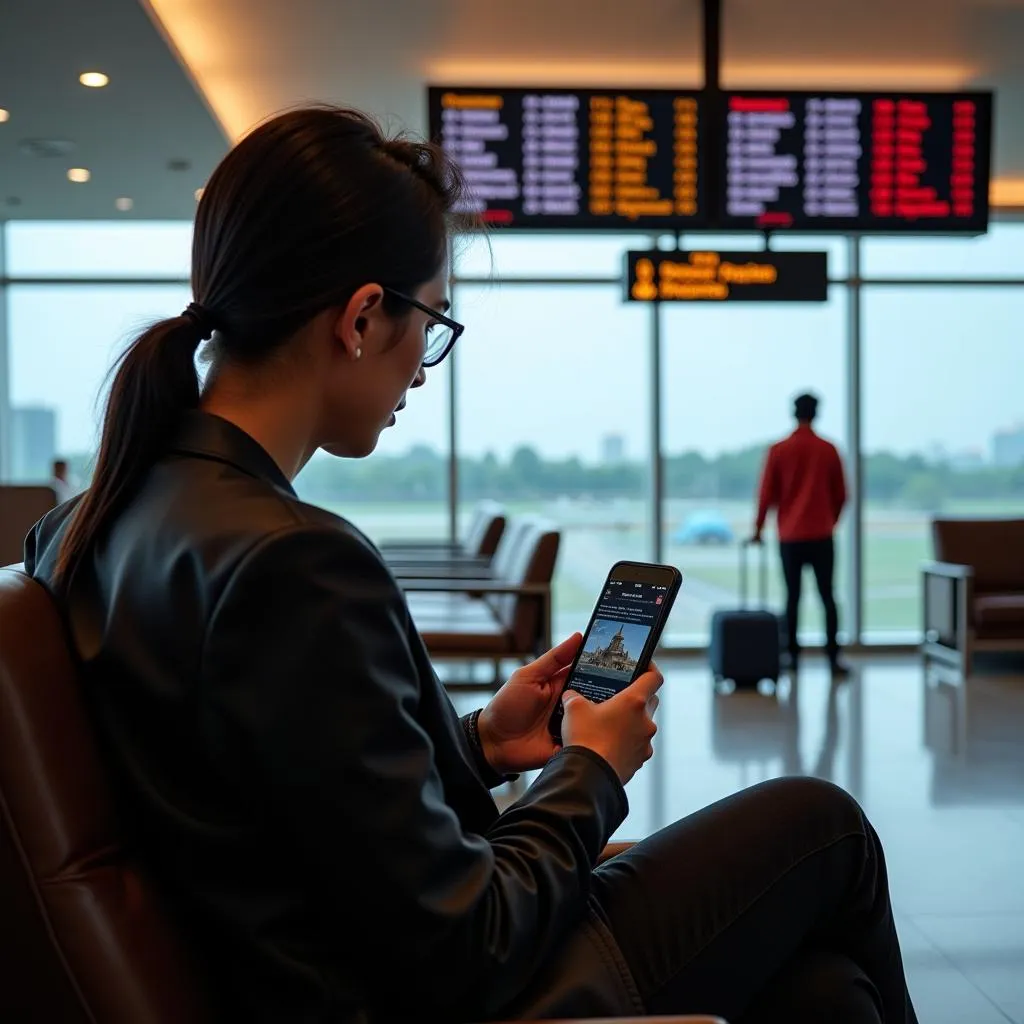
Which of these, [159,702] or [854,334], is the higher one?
[854,334]

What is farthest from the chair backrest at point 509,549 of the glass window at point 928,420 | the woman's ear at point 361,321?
the woman's ear at point 361,321

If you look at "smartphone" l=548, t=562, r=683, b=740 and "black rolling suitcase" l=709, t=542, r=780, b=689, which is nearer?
"smartphone" l=548, t=562, r=683, b=740

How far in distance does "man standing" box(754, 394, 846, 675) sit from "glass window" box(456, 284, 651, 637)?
143 cm

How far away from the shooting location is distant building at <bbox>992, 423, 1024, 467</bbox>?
8445mm

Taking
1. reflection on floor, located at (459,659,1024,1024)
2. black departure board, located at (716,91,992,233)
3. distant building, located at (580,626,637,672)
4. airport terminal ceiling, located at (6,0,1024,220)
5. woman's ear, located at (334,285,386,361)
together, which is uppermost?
airport terminal ceiling, located at (6,0,1024,220)

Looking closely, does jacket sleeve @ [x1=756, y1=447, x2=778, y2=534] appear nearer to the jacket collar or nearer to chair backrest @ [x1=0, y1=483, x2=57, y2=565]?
chair backrest @ [x1=0, y1=483, x2=57, y2=565]

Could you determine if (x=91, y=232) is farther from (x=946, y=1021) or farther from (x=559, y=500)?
(x=946, y=1021)

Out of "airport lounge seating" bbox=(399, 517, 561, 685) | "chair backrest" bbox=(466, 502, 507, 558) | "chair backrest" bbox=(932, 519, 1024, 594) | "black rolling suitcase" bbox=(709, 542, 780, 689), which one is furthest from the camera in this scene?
"chair backrest" bbox=(932, 519, 1024, 594)

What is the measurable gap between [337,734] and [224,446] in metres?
0.28

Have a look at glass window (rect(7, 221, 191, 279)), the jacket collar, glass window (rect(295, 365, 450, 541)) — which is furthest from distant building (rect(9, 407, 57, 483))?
the jacket collar

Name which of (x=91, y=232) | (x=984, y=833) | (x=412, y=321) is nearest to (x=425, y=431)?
(x=91, y=232)

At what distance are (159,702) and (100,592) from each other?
145mm

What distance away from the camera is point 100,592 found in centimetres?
100

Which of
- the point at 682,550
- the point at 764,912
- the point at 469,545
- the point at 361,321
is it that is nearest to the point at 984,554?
the point at 682,550
